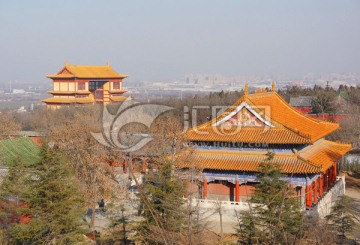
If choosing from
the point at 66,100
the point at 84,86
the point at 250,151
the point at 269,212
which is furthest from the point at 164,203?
the point at 84,86

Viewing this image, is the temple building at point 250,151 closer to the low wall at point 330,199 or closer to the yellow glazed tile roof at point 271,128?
the yellow glazed tile roof at point 271,128

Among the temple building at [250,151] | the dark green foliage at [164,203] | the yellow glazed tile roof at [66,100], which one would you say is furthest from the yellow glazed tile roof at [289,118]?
the yellow glazed tile roof at [66,100]

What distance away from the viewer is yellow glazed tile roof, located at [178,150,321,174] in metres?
15.9

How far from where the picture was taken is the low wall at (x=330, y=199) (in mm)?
16781

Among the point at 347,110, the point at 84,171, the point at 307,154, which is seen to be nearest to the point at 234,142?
the point at 307,154

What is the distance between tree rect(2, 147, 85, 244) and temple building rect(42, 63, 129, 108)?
40706mm

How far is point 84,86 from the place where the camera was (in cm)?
5375

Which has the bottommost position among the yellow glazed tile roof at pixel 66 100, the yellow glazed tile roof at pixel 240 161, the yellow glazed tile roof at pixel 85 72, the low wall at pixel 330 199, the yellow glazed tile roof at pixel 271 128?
the low wall at pixel 330 199

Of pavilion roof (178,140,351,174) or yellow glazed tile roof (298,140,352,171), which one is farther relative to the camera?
yellow glazed tile roof (298,140,352,171)

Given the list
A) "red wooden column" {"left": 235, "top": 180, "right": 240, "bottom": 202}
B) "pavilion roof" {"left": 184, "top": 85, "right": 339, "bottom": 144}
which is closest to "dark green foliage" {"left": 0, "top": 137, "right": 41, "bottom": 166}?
"pavilion roof" {"left": 184, "top": 85, "right": 339, "bottom": 144}

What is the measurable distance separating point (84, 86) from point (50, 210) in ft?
143

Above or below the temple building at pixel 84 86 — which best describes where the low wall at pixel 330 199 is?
below

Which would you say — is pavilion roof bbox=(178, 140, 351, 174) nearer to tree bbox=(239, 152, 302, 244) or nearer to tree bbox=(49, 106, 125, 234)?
tree bbox=(239, 152, 302, 244)

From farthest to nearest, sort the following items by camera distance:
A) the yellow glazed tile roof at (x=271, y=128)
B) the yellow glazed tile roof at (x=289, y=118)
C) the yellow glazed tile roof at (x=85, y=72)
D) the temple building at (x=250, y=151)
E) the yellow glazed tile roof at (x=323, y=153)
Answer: the yellow glazed tile roof at (x=85, y=72)
the yellow glazed tile roof at (x=289, y=118)
the yellow glazed tile roof at (x=323, y=153)
the yellow glazed tile roof at (x=271, y=128)
the temple building at (x=250, y=151)
